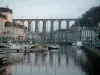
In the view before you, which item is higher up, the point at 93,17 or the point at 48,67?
the point at 93,17

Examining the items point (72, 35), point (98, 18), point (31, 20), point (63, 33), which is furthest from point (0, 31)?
point (63, 33)

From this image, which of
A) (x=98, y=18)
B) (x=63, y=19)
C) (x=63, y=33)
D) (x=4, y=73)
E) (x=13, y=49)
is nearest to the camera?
(x=4, y=73)

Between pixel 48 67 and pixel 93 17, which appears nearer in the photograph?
pixel 48 67

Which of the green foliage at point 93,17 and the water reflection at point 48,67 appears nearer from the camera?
the water reflection at point 48,67

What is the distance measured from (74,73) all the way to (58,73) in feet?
3.23

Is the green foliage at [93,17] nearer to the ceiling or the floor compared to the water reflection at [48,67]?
nearer to the ceiling

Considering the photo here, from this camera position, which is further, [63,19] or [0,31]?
[63,19]

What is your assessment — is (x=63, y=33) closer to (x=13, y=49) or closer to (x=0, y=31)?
(x=0, y=31)

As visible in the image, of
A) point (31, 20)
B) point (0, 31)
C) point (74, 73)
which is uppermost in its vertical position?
point (31, 20)

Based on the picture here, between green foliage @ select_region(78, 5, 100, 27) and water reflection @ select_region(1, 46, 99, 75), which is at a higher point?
green foliage @ select_region(78, 5, 100, 27)

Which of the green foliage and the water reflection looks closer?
the water reflection

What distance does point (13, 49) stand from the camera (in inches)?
1188

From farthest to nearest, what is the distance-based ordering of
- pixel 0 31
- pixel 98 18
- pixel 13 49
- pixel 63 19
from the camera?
pixel 63 19, pixel 0 31, pixel 98 18, pixel 13 49

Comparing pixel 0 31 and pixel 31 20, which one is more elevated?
pixel 31 20
